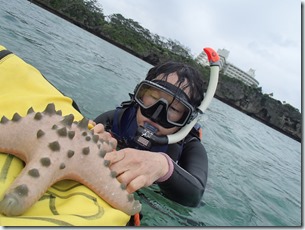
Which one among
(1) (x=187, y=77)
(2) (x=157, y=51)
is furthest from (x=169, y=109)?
(2) (x=157, y=51)

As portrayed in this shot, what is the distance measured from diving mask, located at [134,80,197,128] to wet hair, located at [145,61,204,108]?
81 millimetres

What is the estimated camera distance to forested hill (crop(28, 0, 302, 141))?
6290 centimetres

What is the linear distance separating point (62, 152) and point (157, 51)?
64426 mm

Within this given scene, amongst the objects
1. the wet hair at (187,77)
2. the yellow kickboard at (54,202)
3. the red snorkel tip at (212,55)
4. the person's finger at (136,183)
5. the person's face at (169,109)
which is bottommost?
the yellow kickboard at (54,202)

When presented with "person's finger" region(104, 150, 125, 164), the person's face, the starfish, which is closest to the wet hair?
the person's face

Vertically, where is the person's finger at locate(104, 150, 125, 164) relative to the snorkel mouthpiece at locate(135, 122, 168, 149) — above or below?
above

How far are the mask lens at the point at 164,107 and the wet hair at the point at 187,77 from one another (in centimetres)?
12

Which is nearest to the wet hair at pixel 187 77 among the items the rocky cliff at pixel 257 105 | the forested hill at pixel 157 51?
the forested hill at pixel 157 51

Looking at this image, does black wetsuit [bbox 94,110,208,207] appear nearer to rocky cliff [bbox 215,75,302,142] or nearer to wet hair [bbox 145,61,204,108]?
wet hair [bbox 145,61,204,108]

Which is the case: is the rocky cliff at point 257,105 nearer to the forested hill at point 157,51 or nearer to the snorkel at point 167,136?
the forested hill at point 157,51

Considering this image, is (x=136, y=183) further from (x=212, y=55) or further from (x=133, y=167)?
(x=212, y=55)

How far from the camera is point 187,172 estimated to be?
2.29m

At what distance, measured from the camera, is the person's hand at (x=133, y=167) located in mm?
1694

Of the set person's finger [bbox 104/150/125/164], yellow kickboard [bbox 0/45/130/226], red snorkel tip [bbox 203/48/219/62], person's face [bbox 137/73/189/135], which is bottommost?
yellow kickboard [bbox 0/45/130/226]
